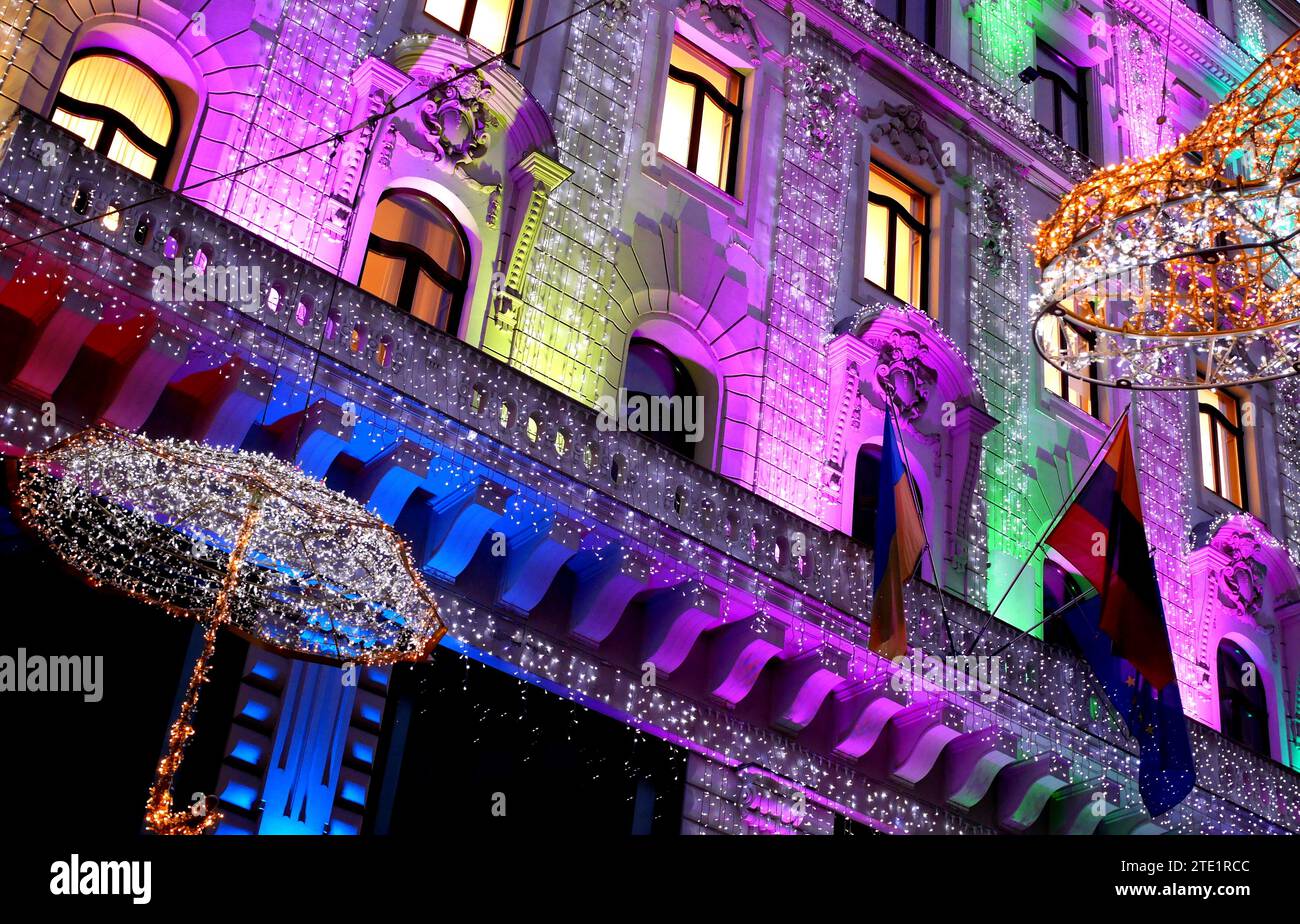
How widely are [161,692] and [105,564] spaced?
6.04ft

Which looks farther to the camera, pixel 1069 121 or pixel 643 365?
pixel 1069 121

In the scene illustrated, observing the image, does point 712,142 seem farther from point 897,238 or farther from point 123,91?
point 123,91

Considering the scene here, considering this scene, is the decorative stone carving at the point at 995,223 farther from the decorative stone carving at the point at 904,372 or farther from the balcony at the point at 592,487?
the balcony at the point at 592,487

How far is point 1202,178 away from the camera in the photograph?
35.6 feet

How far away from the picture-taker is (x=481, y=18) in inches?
680

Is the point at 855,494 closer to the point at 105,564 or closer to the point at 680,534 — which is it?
the point at 680,534

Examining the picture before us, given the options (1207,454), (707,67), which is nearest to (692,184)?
(707,67)

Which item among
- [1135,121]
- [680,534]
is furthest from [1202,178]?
[1135,121]

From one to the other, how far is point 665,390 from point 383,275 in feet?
12.0

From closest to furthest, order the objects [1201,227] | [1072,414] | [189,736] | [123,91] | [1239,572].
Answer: [189,736], [1201,227], [123,91], [1072,414], [1239,572]

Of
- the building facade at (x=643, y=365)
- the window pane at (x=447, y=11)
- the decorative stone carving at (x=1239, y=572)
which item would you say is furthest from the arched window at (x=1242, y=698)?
the window pane at (x=447, y=11)

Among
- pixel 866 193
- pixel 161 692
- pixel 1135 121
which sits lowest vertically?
pixel 161 692

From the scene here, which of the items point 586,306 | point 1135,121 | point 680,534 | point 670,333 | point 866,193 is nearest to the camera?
point 680,534
